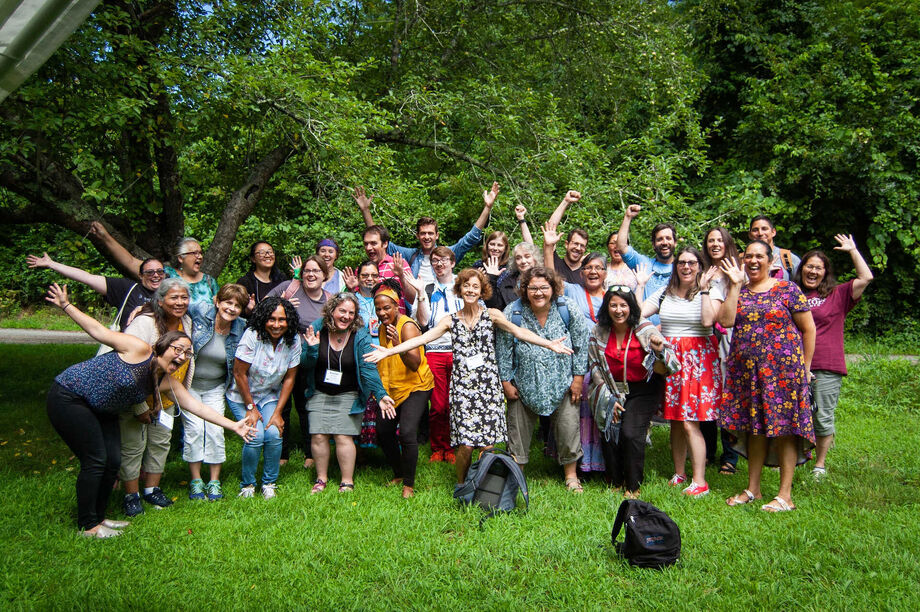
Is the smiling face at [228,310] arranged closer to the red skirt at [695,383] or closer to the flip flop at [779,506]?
the red skirt at [695,383]

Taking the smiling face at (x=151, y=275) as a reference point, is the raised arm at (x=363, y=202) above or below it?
above

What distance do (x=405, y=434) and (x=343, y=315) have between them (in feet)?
3.71

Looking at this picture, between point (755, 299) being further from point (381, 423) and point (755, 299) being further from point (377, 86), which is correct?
point (377, 86)

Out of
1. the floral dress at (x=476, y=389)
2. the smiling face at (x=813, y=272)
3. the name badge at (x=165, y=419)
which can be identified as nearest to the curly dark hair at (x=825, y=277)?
the smiling face at (x=813, y=272)

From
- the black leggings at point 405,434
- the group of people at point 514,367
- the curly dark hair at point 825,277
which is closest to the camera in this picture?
the group of people at point 514,367

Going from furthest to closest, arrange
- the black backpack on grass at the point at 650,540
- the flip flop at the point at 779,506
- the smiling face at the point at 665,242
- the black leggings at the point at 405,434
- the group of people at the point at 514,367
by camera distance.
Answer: the smiling face at the point at 665,242
the black leggings at the point at 405,434
the group of people at the point at 514,367
the flip flop at the point at 779,506
the black backpack on grass at the point at 650,540

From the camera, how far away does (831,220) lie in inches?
540

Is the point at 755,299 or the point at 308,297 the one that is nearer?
the point at 755,299

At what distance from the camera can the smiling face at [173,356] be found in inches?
177

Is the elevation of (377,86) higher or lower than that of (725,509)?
higher

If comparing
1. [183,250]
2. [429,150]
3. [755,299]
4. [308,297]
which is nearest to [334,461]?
[308,297]

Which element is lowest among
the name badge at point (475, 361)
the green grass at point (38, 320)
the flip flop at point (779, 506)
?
the green grass at point (38, 320)

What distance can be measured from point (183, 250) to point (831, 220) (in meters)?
13.4

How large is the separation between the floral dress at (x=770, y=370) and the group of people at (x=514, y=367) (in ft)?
0.04
